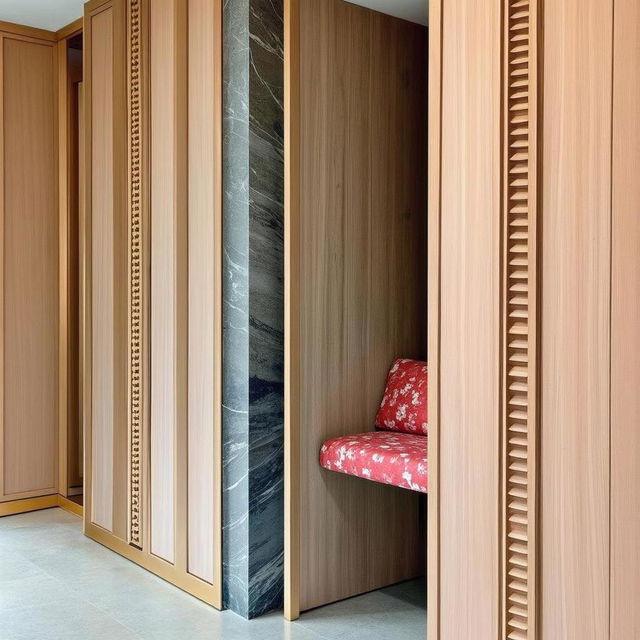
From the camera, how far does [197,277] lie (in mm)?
3533

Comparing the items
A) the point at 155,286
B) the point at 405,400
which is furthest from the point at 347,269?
the point at 155,286

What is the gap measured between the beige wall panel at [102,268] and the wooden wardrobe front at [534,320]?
2299 mm

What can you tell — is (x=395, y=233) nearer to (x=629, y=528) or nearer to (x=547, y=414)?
(x=547, y=414)

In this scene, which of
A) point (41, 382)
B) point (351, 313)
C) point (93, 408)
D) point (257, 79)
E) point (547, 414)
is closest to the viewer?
point (547, 414)

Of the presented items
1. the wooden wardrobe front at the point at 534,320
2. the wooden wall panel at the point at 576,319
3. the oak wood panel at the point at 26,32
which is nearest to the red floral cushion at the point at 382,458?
the wooden wardrobe front at the point at 534,320

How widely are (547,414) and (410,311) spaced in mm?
1684

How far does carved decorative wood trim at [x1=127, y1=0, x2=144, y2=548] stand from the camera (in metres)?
3.89

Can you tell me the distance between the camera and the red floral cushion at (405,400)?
135 inches

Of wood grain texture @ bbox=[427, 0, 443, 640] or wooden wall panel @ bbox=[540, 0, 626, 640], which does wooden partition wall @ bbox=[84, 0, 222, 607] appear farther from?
wooden wall panel @ bbox=[540, 0, 626, 640]

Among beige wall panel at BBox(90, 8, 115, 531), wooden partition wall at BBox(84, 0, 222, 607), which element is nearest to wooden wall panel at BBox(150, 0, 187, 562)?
wooden partition wall at BBox(84, 0, 222, 607)

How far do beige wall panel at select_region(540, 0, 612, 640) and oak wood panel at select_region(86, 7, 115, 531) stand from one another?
2.63 metres

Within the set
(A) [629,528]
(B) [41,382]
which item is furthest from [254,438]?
(B) [41,382]

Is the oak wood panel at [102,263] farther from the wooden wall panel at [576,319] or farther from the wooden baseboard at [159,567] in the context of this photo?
the wooden wall panel at [576,319]

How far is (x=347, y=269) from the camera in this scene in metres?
3.46
